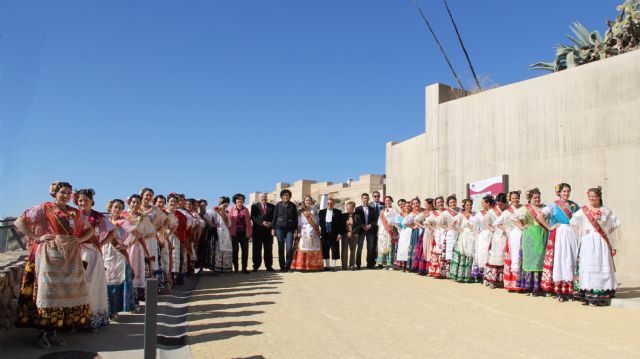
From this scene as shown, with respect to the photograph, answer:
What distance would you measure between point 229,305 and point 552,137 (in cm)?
852

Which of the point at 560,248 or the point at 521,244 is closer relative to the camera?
the point at 560,248

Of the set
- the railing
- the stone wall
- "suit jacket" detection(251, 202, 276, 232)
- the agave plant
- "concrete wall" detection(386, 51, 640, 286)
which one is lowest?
the stone wall

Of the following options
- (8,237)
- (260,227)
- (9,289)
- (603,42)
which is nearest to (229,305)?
(9,289)

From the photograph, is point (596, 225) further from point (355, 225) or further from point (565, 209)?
point (355, 225)

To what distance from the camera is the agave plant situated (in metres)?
15.2

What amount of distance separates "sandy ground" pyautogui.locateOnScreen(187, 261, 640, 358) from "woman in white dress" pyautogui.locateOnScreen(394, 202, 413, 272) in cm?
222

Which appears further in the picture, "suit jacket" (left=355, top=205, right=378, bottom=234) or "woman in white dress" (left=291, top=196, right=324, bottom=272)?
"suit jacket" (left=355, top=205, right=378, bottom=234)

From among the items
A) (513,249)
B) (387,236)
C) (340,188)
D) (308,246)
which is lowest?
(308,246)

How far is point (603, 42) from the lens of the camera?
16.2 m

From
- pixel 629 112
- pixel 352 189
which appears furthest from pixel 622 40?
pixel 352 189

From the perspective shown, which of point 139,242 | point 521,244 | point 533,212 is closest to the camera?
point 139,242

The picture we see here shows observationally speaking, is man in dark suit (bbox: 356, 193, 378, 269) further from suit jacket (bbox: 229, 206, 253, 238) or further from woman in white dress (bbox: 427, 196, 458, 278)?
suit jacket (bbox: 229, 206, 253, 238)

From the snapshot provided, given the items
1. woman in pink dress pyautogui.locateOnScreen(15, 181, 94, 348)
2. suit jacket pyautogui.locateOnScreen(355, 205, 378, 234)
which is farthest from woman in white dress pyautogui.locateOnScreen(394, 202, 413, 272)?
woman in pink dress pyautogui.locateOnScreen(15, 181, 94, 348)

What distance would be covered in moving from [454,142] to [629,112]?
15.9 feet
